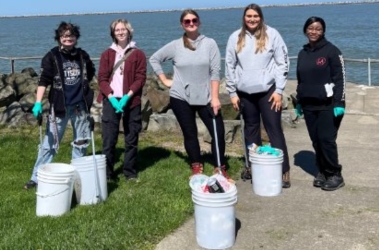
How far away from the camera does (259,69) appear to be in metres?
5.53

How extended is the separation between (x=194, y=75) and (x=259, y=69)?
0.68m

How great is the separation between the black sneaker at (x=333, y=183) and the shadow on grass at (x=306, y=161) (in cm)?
56

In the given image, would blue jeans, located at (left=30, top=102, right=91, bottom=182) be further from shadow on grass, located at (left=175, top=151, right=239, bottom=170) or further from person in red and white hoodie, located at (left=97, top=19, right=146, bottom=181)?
shadow on grass, located at (left=175, top=151, right=239, bottom=170)

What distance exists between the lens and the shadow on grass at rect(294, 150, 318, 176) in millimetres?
6461

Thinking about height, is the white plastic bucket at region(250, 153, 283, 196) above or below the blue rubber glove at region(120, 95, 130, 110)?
below

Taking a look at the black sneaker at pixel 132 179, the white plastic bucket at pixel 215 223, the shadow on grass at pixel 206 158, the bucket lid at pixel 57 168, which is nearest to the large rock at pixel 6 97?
the shadow on grass at pixel 206 158

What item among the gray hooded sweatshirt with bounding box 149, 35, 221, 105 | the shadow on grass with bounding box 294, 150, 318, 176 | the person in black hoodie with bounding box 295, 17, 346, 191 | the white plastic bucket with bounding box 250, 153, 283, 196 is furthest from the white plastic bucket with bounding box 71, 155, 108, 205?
the shadow on grass with bounding box 294, 150, 318, 176

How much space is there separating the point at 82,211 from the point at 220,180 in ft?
4.88

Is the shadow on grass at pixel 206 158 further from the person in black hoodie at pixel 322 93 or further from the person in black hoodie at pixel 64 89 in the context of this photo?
the person in black hoodie at pixel 64 89

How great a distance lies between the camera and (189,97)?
19.0 feet

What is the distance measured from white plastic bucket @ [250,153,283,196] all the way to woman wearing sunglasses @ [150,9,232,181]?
16.6 inches

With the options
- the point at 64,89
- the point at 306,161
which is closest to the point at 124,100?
the point at 64,89

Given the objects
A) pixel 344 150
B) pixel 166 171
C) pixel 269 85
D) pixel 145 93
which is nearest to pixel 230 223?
pixel 269 85

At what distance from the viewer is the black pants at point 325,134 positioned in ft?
18.1
